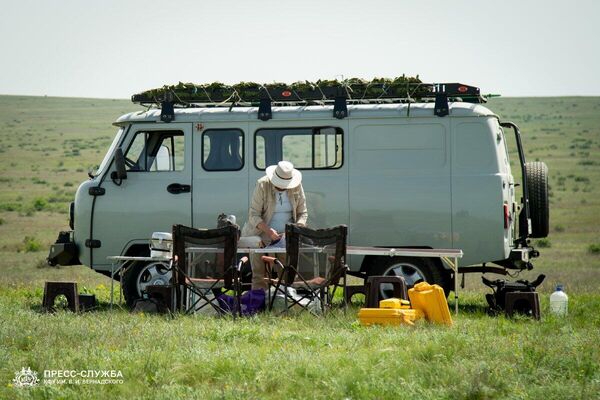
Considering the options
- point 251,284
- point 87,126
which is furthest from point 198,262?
point 87,126

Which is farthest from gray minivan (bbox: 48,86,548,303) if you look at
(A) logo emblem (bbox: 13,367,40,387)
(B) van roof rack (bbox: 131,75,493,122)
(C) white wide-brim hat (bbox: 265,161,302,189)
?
(A) logo emblem (bbox: 13,367,40,387)

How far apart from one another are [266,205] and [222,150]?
1.23 metres

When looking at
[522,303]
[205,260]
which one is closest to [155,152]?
[205,260]

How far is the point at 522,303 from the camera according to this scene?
36.2 feet

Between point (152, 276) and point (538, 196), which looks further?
point (538, 196)

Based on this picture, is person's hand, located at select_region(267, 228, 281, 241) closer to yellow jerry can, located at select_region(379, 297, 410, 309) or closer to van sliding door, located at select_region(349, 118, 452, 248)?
van sliding door, located at select_region(349, 118, 452, 248)

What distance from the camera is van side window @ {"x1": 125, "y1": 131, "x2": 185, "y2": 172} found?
1296cm

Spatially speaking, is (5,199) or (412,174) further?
(5,199)

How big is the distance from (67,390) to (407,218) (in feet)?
19.0

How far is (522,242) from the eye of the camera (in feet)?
42.7

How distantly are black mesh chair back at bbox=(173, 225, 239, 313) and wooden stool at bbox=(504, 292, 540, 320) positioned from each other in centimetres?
267

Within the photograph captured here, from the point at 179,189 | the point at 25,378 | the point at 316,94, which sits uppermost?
the point at 316,94

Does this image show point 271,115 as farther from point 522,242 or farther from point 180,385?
point 180,385

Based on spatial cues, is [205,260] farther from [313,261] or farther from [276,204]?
[276,204]
